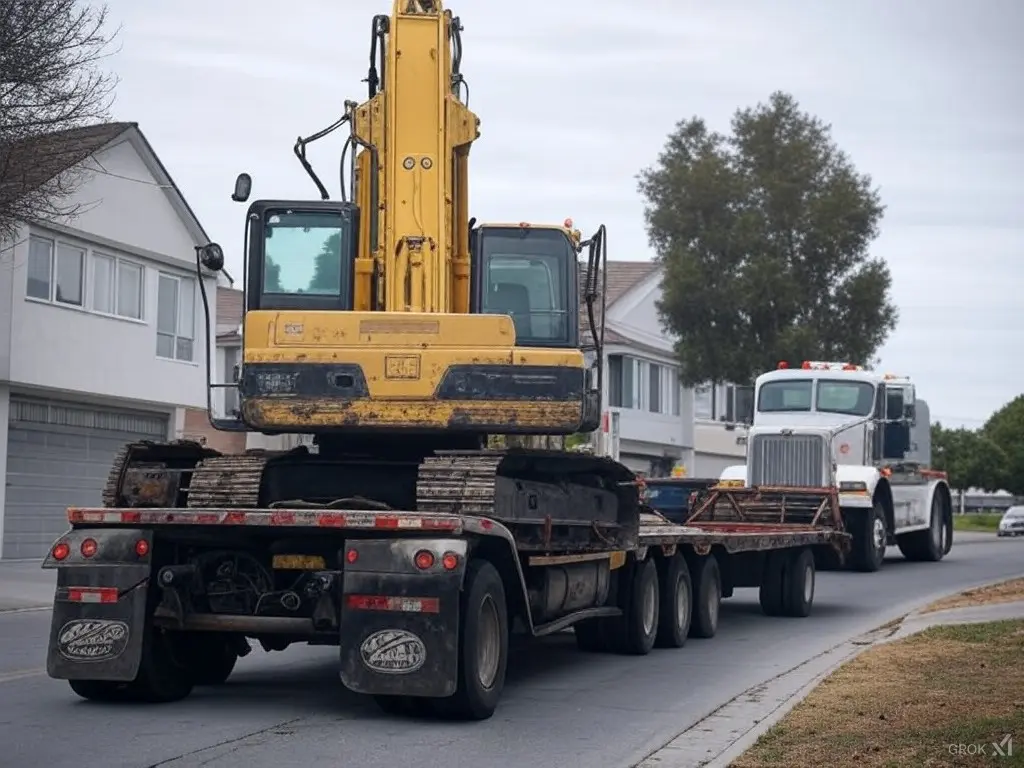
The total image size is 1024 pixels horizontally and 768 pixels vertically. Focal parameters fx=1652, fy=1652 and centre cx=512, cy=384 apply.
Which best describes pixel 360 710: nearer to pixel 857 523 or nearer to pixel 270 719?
pixel 270 719

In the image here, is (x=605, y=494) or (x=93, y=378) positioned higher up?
(x=93, y=378)

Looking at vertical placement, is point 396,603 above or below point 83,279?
below

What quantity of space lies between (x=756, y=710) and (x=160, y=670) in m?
4.22

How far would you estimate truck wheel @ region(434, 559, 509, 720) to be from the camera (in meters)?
10.8

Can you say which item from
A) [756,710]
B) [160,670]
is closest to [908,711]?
[756,710]

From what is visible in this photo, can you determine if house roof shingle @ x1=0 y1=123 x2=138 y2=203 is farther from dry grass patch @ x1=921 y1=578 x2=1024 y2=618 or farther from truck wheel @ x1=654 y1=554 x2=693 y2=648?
dry grass patch @ x1=921 y1=578 x2=1024 y2=618

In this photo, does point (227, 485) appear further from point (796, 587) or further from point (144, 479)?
point (796, 587)

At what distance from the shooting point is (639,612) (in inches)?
614

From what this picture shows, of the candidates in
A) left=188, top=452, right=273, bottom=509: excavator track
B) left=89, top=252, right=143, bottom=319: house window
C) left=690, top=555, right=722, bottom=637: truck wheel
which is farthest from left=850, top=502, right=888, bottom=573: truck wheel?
left=188, top=452, right=273, bottom=509: excavator track

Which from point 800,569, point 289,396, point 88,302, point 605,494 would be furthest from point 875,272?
point 289,396

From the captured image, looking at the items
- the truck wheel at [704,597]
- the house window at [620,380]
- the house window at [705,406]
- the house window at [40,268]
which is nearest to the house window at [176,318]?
the house window at [40,268]

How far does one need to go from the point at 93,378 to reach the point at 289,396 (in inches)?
815

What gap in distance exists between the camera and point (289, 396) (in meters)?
11.9

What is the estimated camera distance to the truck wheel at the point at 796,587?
66.6 feet
